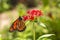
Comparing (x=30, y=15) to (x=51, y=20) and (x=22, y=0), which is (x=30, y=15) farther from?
(x=22, y=0)

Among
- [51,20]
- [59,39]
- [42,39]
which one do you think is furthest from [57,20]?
[42,39]

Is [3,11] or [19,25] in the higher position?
[3,11]

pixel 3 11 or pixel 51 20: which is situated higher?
pixel 3 11

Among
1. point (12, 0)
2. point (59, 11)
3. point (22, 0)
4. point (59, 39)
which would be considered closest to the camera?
point (59, 39)

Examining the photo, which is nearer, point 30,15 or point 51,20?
point 30,15

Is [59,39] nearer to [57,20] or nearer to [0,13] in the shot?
[57,20]

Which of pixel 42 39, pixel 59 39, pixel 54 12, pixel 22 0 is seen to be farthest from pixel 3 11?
pixel 42 39

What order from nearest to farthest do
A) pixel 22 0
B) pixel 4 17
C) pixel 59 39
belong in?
pixel 59 39
pixel 4 17
pixel 22 0

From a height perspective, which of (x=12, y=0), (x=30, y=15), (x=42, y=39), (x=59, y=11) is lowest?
(x=42, y=39)

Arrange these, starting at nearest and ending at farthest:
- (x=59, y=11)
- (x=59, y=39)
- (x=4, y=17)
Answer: (x=59, y=39) → (x=59, y=11) → (x=4, y=17)
